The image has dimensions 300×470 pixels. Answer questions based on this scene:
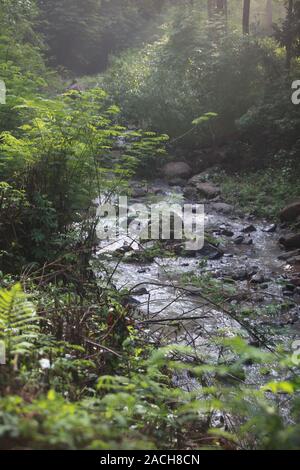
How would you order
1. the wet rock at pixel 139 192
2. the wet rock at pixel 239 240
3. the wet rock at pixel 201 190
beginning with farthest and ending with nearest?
the wet rock at pixel 201 190, the wet rock at pixel 139 192, the wet rock at pixel 239 240

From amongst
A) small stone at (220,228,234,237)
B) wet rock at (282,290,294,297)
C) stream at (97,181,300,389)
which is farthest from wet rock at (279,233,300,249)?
wet rock at (282,290,294,297)

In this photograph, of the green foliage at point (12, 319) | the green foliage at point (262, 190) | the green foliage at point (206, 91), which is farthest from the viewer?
the green foliage at point (206, 91)

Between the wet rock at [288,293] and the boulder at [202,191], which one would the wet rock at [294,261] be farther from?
the boulder at [202,191]

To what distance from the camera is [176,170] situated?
49.8 feet

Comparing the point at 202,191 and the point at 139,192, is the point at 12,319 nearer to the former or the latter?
the point at 139,192

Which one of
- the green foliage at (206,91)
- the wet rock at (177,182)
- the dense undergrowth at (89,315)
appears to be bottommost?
the dense undergrowth at (89,315)

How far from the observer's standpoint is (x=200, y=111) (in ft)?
53.2

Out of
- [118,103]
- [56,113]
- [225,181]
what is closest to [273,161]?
[225,181]

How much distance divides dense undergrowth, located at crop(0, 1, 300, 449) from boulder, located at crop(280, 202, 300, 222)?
636mm

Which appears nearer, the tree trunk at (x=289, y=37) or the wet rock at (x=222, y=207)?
the wet rock at (x=222, y=207)

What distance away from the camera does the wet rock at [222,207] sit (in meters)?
12.7

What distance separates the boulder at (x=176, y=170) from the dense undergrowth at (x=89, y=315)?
318 millimetres

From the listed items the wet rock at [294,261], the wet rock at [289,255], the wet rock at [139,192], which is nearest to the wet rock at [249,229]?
the wet rock at [289,255]

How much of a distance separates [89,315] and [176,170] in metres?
11.4
